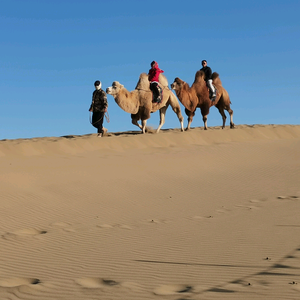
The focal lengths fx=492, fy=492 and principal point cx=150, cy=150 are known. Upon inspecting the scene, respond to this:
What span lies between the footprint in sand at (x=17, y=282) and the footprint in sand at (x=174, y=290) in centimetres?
135

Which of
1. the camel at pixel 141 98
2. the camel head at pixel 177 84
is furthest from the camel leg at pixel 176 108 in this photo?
the camel head at pixel 177 84

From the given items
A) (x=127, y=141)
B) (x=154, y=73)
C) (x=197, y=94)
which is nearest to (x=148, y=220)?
(x=127, y=141)

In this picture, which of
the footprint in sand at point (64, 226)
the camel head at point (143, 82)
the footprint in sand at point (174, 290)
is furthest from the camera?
the camel head at point (143, 82)

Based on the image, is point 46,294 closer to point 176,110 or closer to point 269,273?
point 269,273

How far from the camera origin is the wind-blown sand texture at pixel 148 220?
193 inches

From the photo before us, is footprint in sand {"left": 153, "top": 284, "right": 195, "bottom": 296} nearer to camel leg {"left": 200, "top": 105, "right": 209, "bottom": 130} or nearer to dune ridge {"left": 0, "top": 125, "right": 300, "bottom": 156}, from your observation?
dune ridge {"left": 0, "top": 125, "right": 300, "bottom": 156}

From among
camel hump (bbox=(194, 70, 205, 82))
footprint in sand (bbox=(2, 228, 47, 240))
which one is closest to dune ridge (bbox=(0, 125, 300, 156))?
camel hump (bbox=(194, 70, 205, 82))

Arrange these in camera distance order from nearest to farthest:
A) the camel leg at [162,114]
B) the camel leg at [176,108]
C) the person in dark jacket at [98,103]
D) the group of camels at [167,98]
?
the person in dark jacket at [98,103] < the group of camels at [167,98] < the camel leg at [176,108] < the camel leg at [162,114]

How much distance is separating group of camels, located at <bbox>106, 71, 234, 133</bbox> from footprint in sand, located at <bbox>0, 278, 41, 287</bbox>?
12.2 m

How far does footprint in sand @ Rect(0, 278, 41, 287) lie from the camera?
509cm

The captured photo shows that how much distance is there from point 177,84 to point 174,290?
49.5 ft

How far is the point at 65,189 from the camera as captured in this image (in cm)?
1117

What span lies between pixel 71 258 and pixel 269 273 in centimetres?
248

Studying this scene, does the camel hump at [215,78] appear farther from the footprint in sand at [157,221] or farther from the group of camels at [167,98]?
the footprint in sand at [157,221]
